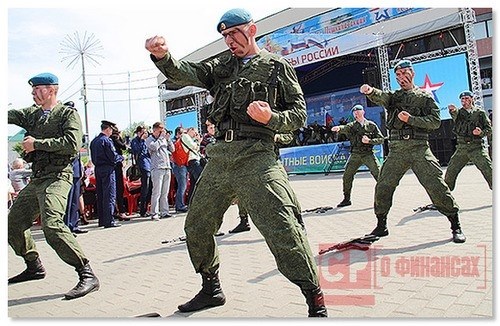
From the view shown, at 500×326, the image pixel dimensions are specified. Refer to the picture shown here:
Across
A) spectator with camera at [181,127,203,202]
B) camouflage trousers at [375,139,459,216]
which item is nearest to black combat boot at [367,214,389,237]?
camouflage trousers at [375,139,459,216]

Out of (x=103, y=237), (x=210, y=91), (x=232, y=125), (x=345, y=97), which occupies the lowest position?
(x=103, y=237)

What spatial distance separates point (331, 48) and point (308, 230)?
1108 centimetres

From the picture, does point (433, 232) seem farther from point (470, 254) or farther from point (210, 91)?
point (210, 91)

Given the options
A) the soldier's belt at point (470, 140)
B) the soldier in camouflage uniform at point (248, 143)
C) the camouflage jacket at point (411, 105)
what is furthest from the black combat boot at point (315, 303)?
the soldier's belt at point (470, 140)

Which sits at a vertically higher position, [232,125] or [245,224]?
[232,125]

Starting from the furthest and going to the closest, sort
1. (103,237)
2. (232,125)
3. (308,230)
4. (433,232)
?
(103,237)
(308,230)
(433,232)
(232,125)

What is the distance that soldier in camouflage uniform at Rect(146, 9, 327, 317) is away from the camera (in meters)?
2.67

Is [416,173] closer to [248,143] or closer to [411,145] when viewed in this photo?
[411,145]

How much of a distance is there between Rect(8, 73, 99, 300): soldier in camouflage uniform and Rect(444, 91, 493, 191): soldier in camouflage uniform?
5.51m

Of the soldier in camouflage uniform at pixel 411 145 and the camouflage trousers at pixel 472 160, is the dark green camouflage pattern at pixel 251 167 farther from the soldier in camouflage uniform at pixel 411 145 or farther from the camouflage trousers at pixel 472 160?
the camouflage trousers at pixel 472 160

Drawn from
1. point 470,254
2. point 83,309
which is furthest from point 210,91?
point 470,254

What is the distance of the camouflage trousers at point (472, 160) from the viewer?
695cm

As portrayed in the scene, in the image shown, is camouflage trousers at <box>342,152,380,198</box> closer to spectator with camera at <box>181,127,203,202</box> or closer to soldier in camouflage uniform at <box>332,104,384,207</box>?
soldier in camouflage uniform at <box>332,104,384,207</box>

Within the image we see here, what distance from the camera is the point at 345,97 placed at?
21953mm
